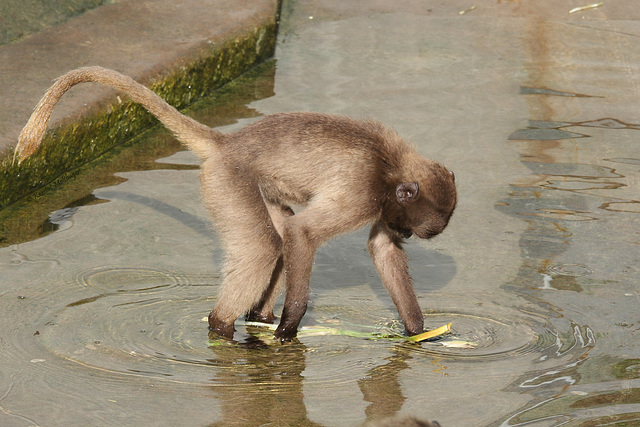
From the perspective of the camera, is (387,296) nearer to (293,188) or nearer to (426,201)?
(426,201)

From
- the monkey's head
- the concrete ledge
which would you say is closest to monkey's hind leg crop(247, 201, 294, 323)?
the monkey's head

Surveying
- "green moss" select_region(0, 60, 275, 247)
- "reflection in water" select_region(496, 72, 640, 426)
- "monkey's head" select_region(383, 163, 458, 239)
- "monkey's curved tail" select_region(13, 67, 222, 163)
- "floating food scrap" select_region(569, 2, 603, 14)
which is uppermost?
"monkey's curved tail" select_region(13, 67, 222, 163)

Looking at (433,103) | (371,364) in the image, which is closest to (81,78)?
(371,364)

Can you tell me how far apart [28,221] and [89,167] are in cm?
120

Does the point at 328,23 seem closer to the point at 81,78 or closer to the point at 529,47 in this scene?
the point at 529,47

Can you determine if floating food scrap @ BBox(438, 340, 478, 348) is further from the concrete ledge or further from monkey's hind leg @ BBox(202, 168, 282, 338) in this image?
the concrete ledge

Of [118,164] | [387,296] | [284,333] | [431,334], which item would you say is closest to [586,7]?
[118,164]

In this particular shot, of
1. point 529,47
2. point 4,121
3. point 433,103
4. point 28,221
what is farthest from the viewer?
point 529,47

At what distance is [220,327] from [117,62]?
13.8 feet

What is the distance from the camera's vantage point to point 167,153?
341 inches

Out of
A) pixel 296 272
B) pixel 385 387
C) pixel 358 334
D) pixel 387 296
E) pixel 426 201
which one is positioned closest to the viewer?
pixel 385 387

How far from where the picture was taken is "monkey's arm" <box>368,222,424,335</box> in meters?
5.83

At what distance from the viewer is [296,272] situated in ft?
17.9

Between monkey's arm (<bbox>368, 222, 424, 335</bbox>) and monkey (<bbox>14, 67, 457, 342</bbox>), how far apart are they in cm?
1
